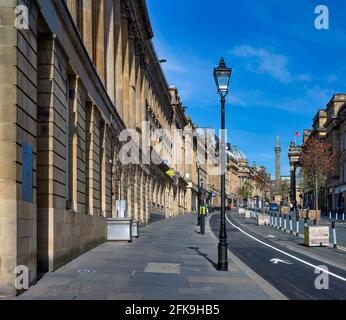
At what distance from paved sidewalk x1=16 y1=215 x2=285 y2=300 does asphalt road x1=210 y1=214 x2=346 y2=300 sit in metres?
0.45

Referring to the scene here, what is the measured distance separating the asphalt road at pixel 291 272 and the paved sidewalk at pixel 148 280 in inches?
17.9

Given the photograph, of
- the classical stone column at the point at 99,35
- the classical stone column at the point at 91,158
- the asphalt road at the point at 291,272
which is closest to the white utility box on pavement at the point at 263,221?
the asphalt road at the point at 291,272

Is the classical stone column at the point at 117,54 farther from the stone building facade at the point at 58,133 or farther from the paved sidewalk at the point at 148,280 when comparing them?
the paved sidewalk at the point at 148,280

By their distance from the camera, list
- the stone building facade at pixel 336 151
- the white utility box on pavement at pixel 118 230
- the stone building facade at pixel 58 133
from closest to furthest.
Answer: the stone building facade at pixel 58 133
the white utility box on pavement at pixel 118 230
the stone building facade at pixel 336 151

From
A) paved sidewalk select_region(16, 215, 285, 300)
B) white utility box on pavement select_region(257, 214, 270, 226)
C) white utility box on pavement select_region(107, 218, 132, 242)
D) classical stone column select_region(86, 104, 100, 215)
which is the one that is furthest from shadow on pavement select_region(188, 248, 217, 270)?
white utility box on pavement select_region(257, 214, 270, 226)

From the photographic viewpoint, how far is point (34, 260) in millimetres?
11383

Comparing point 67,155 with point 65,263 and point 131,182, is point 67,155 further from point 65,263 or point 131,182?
point 131,182

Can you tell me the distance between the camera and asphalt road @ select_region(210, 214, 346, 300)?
11867mm

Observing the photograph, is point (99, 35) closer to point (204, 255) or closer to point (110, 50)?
point (110, 50)

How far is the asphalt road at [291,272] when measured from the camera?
11867mm

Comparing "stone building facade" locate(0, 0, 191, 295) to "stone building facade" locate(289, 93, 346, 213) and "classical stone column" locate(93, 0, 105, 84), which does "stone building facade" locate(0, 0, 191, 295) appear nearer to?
"classical stone column" locate(93, 0, 105, 84)

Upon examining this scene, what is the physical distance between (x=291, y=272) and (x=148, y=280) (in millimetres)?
4996

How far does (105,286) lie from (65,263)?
3.88 meters

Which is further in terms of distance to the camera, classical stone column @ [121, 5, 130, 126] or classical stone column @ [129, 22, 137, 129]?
classical stone column @ [129, 22, 137, 129]
